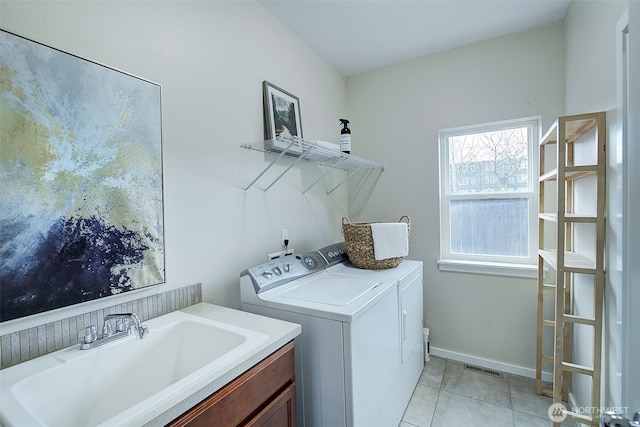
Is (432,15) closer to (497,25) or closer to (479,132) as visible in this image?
(497,25)

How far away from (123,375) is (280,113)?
160 centimetres

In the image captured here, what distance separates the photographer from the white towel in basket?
74.2 inches

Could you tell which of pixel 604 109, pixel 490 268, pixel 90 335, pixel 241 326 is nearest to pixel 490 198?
pixel 490 268

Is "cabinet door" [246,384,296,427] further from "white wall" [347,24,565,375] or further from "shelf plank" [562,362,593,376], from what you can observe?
"white wall" [347,24,565,375]

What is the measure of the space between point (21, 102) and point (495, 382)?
3.00m

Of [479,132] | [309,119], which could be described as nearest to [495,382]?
[479,132]

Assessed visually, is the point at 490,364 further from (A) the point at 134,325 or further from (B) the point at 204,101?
(B) the point at 204,101

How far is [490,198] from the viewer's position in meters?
2.37

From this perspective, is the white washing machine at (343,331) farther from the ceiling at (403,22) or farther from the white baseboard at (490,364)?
the ceiling at (403,22)

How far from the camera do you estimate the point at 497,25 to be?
2086 millimetres

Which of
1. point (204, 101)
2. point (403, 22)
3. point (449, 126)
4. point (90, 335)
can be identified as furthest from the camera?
point (449, 126)

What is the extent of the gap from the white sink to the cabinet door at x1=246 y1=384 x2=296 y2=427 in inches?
9.0

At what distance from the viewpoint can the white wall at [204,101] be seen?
1.04 metres

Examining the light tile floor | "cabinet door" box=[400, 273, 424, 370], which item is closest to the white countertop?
"cabinet door" box=[400, 273, 424, 370]
